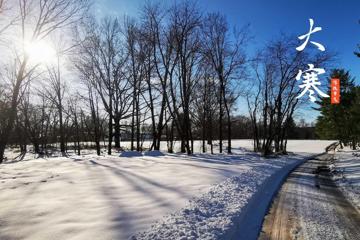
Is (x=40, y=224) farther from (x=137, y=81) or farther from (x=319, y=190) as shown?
(x=137, y=81)

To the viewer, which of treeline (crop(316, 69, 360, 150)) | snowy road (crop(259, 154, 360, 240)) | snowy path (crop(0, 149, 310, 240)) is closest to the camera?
snowy path (crop(0, 149, 310, 240))

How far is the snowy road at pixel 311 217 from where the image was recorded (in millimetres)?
6121

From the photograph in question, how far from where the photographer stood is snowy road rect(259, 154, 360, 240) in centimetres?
612

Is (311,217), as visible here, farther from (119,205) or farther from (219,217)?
(119,205)

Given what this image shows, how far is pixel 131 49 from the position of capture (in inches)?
1120

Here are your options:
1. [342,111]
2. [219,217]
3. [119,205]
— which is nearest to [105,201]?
[119,205]

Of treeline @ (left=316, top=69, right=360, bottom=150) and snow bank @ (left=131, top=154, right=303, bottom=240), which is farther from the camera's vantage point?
treeline @ (left=316, top=69, right=360, bottom=150)

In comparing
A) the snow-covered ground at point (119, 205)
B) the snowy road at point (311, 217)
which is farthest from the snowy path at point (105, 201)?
the snowy road at point (311, 217)

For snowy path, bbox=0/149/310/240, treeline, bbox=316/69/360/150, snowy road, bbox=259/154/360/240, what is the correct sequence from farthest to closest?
1. treeline, bbox=316/69/360/150
2. snowy road, bbox=259/154/360/240
3. snowy path, bbox=0/149/310/240

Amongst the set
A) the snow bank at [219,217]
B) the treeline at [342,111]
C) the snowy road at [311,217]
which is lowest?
the snowy road at [311,217]

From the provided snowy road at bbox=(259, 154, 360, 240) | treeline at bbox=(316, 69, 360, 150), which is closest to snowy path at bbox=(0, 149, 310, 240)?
snowy road at bbox=(259, 154, 360, 240)

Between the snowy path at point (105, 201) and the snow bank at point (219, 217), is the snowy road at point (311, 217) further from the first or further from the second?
the snowy path at point (105, 201)

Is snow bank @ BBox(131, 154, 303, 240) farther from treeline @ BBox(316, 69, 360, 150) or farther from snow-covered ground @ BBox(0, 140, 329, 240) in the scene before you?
treeline @ BBox(316, 69, 360, 150)

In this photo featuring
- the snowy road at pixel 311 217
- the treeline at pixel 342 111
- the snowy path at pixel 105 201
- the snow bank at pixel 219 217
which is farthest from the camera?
the treeline at pixel 342 111
